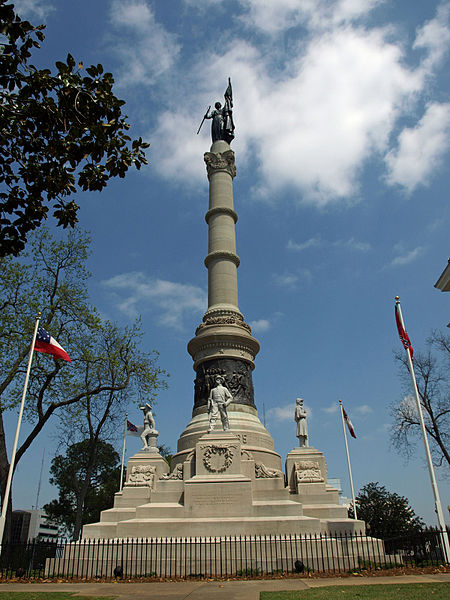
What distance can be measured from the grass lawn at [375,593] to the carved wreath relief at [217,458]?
8.44 metres

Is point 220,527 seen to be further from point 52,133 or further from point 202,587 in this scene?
point 52,133

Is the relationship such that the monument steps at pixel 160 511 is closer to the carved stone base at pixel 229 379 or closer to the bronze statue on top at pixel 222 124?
the carved stone base at pixel 229 379

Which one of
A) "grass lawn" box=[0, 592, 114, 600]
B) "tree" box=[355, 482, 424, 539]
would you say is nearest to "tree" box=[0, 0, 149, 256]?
"grass lawn" box=[0, 592, 114, 600]

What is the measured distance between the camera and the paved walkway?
31.2 ft

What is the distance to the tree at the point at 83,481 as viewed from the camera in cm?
4609

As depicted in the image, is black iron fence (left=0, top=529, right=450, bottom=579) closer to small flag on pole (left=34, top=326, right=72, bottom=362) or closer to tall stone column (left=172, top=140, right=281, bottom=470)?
small flag on pole (left=34, top=326, right=72, bottom=362)

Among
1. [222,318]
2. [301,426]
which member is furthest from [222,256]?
[301,426]

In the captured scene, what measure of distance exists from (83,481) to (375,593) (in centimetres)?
4254

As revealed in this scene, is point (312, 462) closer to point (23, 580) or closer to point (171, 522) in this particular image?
point (171, 522)

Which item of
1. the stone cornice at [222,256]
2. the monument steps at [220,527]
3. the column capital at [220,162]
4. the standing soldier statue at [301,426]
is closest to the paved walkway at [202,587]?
the monument steps at [220,527]

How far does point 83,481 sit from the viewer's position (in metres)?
46.1

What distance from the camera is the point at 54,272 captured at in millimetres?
24828

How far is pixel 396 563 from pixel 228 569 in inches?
203

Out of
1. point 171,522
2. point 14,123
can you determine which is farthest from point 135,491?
point 14,123
